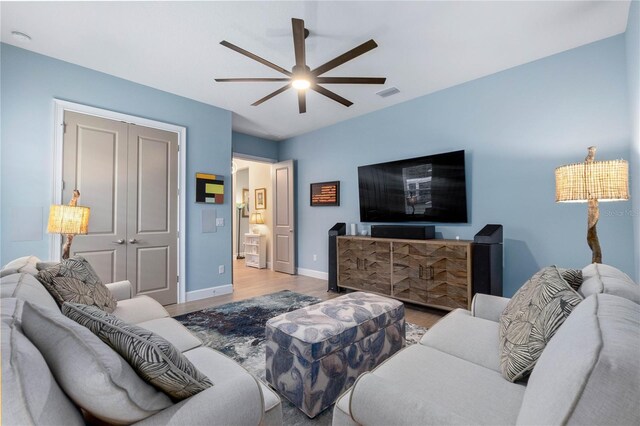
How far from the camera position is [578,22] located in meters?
2.50

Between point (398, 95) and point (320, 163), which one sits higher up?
point (398, 95)

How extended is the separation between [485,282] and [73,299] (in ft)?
11.5

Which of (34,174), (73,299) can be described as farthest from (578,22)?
(34,174)

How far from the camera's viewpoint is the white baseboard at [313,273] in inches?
208

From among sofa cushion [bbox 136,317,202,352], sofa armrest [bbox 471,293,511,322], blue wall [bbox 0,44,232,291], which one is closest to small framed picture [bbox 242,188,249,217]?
blue wall [bbox 0,44,232,291]

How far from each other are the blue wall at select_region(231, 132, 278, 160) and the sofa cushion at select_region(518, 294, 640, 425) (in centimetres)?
549

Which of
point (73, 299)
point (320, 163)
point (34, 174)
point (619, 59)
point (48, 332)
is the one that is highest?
point (619, 59)

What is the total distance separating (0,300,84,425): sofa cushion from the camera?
623 millimetres

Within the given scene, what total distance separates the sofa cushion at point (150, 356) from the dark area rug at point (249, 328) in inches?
37.0

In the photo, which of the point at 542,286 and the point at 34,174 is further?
the point at 34,174

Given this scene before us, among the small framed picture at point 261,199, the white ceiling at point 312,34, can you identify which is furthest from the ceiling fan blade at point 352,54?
the small framed picture at point 261,199

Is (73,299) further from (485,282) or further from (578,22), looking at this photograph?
(578,22)

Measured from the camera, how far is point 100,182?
330 cm

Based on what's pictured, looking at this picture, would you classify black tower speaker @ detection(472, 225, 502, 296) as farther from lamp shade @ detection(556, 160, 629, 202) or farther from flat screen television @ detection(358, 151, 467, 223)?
lamp shade @ detection(556, 160, 629, 202)
